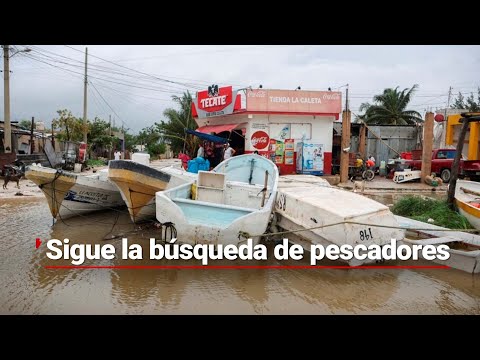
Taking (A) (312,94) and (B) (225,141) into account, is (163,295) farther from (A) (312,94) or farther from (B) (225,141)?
(A) (312,94)

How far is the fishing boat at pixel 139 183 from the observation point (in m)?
8.70

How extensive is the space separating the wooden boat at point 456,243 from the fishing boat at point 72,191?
8.04 m

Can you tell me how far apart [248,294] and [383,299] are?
6.35 ft

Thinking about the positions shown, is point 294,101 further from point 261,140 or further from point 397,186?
point 397,186

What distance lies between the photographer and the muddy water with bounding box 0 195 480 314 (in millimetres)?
5008

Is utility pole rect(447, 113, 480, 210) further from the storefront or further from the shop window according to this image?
the shop window

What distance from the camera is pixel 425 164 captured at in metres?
16.3

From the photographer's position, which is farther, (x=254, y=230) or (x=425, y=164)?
(x=425, y=164)

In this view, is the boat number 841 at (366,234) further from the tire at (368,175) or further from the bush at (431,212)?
the tire at (368,175)

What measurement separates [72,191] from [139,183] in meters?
2.58

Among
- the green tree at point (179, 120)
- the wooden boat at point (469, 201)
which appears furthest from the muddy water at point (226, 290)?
the green tree at point (179, 120)

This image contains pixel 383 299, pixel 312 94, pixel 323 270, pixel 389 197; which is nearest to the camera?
pixel 383 299

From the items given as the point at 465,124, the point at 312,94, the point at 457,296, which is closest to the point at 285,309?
the point at 457,296
